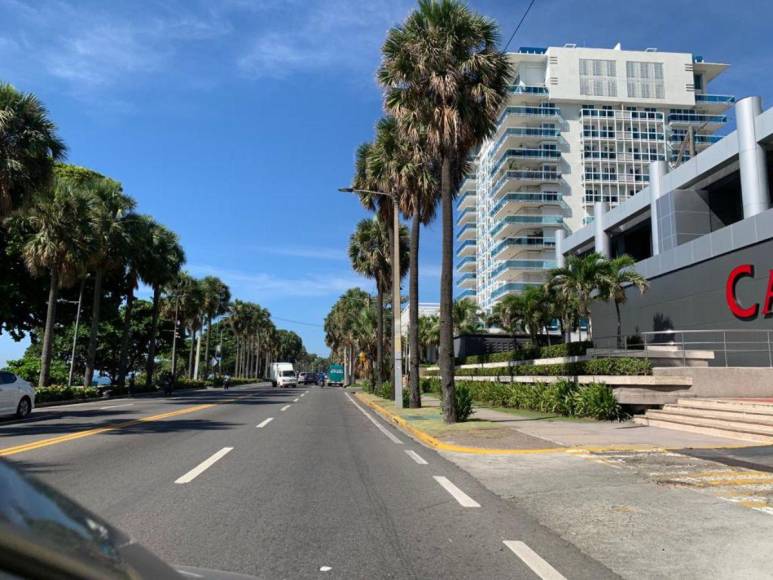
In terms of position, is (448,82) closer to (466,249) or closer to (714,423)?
(714,423)

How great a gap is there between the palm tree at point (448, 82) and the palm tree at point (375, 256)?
19856mm

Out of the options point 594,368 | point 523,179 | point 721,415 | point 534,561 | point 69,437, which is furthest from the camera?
point 523,179

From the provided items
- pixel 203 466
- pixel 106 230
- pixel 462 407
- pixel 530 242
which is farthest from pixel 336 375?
pixel 203 466

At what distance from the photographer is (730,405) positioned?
15391 millimetres

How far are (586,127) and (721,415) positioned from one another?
87209 mm

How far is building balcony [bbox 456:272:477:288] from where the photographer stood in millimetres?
111000

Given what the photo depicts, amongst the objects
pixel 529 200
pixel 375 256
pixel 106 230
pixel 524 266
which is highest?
pixel 529 200

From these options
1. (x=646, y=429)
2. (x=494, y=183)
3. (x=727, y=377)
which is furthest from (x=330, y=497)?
(x=494, y=183)

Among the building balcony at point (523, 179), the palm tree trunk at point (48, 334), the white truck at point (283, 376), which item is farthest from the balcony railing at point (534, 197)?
the palm tree trunk at point (48, 334)

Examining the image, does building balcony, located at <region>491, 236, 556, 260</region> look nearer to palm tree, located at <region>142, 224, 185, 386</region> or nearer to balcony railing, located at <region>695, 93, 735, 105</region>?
balcony railing, located at <region>695, 93, 735, 105</region>

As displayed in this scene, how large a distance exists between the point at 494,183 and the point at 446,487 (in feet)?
298

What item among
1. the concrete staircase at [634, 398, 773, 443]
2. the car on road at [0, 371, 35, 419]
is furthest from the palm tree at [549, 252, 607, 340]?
the car on road at [0, 371, 35, 419]

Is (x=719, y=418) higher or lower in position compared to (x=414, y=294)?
lower

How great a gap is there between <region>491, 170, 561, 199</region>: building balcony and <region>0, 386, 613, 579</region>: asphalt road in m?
80.2
